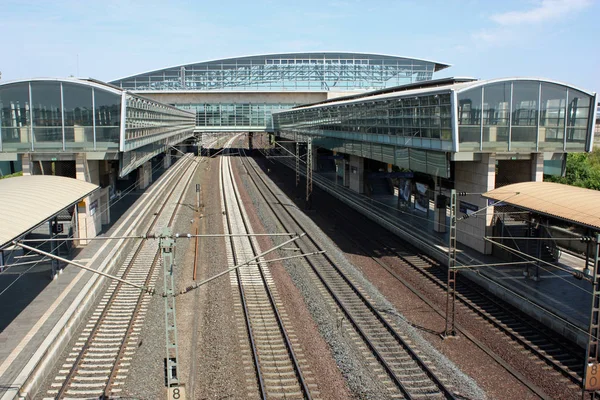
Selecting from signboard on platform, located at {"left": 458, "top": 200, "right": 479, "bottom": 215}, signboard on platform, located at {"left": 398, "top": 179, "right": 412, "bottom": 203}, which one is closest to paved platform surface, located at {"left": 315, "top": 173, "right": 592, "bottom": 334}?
signboard on platform, located at {"left": 458, "top": 200, "right": 479, "bottom": 215}

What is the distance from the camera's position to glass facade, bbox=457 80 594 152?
2048 cm

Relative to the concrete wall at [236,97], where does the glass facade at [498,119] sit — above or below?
below

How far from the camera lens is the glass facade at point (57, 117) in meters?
23.2

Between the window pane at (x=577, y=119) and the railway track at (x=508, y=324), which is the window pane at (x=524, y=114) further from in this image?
the railway track at (x=508, y=324)

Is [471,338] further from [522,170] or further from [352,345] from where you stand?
[522,170]

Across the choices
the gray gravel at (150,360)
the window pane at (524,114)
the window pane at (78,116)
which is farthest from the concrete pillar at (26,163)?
the window pane at (524,114)

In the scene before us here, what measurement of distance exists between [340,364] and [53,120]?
1742 cm

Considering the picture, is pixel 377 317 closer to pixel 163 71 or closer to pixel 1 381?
pixel 1 381

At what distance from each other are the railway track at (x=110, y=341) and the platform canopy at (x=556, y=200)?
11845 millimetres

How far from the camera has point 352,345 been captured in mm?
13734

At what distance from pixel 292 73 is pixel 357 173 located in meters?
40.6

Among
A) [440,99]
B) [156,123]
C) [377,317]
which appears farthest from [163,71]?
[377,317]

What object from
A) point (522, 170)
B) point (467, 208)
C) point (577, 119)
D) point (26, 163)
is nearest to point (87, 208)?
point (26, 163)

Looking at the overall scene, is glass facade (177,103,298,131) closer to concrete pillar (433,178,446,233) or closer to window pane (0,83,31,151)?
window pane (0,83,31,151)
